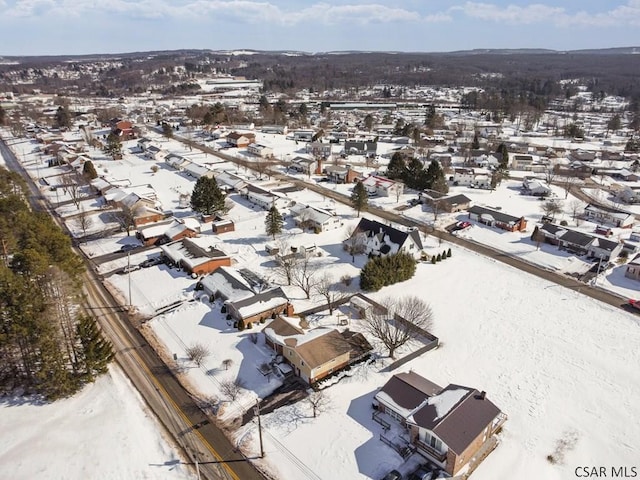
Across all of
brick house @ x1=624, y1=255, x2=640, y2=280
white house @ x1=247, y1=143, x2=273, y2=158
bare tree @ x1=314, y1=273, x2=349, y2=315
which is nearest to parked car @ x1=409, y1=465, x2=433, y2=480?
bare tree @ x1=314, y1=273, x2=349, y2=315

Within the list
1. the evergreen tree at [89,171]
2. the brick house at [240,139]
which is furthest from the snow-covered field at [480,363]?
the brick house at [240,139]

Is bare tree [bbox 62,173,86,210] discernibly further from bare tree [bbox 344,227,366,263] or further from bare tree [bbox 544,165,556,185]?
bare tree [bbox 544,165,556,185]

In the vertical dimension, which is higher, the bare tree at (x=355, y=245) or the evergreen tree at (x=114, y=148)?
the evergreen tree at (x=114, y=148)

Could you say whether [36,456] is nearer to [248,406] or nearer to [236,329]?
[248,406]

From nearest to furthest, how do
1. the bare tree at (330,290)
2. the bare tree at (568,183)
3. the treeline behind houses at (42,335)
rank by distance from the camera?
the treeline behind houses at (42,335), the bare tree at (330,290), the bare tree at (568,183)

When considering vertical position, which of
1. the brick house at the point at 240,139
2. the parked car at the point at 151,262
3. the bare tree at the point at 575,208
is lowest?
the bare tree at the point at 575,208

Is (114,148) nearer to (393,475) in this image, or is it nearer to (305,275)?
(305,275)

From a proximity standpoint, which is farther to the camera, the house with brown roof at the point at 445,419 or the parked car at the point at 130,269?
the parked car at the point at 130,269

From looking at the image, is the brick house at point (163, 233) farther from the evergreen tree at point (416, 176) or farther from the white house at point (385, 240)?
the evergreen tree at point (416, 176)
